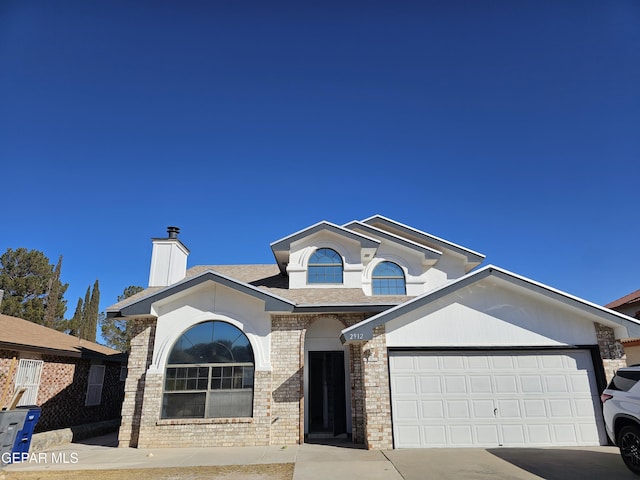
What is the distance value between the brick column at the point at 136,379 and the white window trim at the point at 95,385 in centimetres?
560

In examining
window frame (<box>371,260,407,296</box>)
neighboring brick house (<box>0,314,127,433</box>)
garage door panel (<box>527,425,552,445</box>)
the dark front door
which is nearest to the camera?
garage door panel (<box>527,425,552,445</box>)

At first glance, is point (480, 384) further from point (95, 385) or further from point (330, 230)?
point (95, 385)

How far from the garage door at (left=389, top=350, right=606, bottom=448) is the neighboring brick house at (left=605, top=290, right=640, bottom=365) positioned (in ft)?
28.3

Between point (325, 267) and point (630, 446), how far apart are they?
9.29m

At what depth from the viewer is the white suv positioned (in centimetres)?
728

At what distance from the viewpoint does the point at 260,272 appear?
56.3 feet

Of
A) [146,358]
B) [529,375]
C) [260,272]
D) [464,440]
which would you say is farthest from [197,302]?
[529,375]

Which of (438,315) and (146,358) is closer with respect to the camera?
(438,315)

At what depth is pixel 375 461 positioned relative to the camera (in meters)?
8.70

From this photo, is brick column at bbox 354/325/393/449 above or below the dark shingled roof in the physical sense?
below

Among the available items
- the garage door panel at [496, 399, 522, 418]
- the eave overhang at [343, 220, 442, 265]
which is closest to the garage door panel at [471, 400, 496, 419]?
the garage door panel at [496, 399, 522, 418]

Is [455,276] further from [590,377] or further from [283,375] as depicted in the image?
[283,375]

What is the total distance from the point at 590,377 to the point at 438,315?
4164 mm

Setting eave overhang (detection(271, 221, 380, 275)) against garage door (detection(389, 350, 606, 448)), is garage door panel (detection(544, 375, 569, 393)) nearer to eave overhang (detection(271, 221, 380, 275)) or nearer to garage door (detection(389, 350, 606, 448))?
garage door (detection(389, 350, 606, 448))
